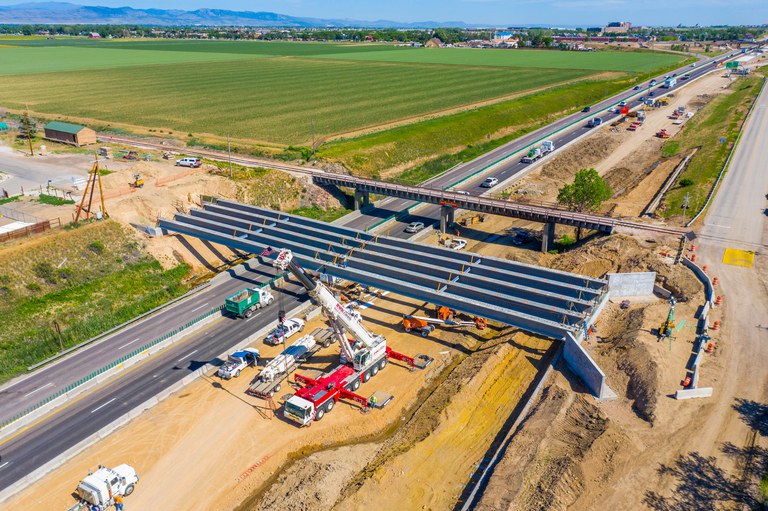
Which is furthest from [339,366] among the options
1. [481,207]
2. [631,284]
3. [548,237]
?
[548,237]

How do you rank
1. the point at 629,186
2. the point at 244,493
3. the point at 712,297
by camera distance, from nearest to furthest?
the point at 244,493 < the point at 712,297 < the point at 629,186

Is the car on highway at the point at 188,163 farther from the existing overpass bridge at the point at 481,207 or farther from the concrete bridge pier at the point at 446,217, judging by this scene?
the concrete bridge pier at the point at 446,217

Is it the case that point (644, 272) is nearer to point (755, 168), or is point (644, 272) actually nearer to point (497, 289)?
point (497, 289)

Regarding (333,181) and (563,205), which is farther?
(333,181)

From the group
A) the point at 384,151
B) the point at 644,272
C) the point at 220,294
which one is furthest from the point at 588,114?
the point at 220,294

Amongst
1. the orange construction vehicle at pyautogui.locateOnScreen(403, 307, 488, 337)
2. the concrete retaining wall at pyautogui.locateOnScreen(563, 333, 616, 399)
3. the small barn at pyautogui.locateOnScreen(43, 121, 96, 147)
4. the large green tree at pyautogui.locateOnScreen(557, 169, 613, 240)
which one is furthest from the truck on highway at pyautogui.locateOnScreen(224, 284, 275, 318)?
the small barn at pyautogui.locateOnScreen(43, 121, 96, 147)
